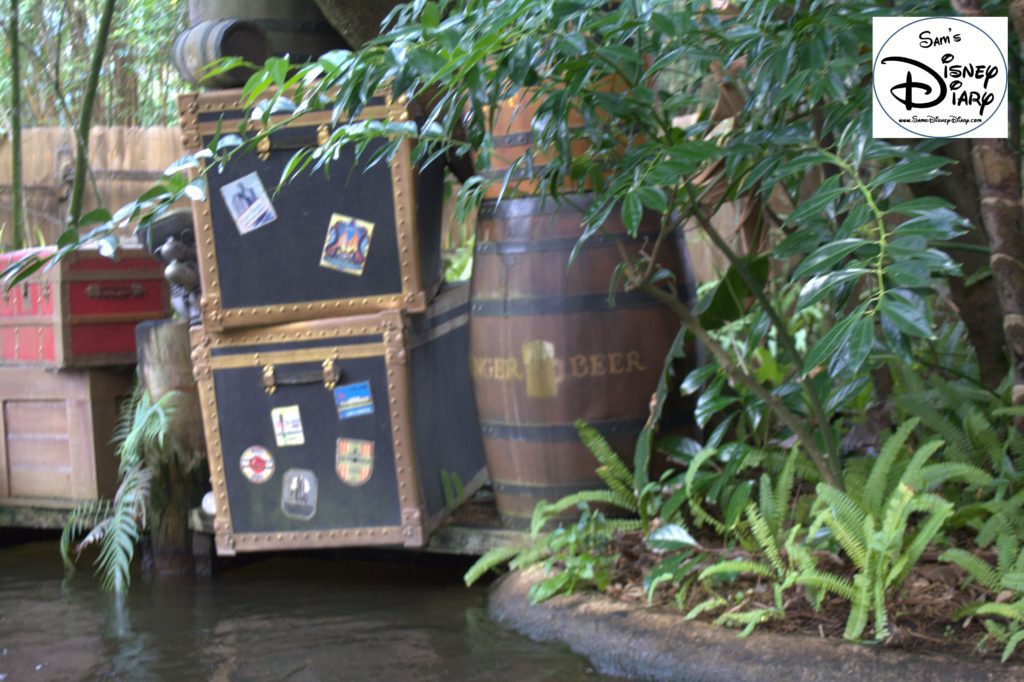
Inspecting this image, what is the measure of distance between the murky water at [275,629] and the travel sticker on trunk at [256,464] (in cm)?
46

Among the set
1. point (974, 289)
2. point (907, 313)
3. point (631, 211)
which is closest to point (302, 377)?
point (631, 211)

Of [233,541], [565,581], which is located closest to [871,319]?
[565,581]

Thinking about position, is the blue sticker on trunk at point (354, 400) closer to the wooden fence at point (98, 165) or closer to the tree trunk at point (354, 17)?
the tree trunk at point (354, 17)

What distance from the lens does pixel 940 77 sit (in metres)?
2.54

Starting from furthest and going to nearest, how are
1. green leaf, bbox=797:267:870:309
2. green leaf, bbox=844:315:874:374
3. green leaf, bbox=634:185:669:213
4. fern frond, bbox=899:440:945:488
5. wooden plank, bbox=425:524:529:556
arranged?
wooden plank, bbox=425:524:529:556 → fern frond, bbox=899:440:945:488 → green leaf, bbox=634:185:669:213 → green leaf, bbox=797:267:870:309 → green leaf, bbox=844:315:874:374

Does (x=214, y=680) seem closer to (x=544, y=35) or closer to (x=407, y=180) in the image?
(x=407, y=180)

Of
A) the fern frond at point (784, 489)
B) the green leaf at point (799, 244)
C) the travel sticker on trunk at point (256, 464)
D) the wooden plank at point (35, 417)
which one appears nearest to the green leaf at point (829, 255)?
the green leaf at point (799, 244)

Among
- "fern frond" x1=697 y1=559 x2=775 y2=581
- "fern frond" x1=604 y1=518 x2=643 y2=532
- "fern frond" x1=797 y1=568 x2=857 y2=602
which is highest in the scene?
"fern frond" x1=604 y1=518 x2=643 y2=532

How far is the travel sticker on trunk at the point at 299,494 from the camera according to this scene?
412 centimetres

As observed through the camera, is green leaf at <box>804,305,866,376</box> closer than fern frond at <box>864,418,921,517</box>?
Yes

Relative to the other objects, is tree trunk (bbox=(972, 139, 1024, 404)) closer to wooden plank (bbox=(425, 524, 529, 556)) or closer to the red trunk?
wooden plank (bbox=(425, 524, 529, 556))

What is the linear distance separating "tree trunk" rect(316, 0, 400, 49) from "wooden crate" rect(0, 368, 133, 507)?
1726 mm

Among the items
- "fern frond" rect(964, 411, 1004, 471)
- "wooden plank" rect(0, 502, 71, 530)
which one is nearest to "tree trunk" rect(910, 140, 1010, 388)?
"fern frond" rect(964, 411, 1004, 471)

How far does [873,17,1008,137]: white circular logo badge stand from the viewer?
248 centimetres
